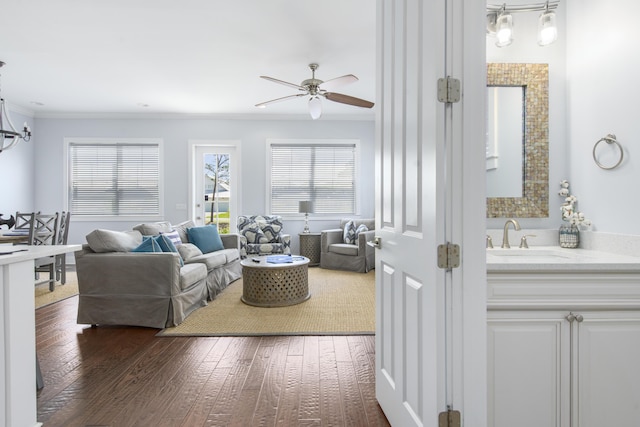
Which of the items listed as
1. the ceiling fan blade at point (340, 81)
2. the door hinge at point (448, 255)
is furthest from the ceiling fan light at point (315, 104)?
the door hinge at point (448, 255)

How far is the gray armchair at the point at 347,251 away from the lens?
5426mm

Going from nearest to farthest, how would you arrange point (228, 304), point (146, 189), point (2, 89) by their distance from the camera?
point (228, 304) → point (2, 89) → point (146, 189)

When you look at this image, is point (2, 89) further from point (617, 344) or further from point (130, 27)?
point (617, 344)

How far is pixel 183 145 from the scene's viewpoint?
630 cm

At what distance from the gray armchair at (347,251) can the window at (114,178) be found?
3.21 meters

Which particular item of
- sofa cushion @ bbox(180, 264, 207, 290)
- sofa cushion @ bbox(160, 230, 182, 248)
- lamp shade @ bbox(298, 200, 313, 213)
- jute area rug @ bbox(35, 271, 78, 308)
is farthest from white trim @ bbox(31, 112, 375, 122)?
sofa cushion @ bbox(180, 264, 207, 290)

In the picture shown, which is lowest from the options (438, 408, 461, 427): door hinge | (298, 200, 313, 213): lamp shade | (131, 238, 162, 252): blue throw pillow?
(438, 408, 461, 427): door hinge

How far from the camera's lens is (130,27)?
3.26 metres

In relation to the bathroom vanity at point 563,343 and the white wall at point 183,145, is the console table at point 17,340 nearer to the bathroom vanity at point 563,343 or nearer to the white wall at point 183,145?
the bathroom vanity at point 563,343

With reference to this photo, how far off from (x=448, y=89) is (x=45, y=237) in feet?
17.1

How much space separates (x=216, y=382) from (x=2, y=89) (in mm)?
5623

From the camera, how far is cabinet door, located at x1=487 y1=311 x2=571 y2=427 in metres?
1.35

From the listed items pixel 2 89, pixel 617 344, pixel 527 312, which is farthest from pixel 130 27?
pixel 617 344

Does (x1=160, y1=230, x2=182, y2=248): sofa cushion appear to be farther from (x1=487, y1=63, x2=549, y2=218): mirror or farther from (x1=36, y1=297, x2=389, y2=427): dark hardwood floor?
(x1=487, y1=63, x2=549, y2=218): mirror
